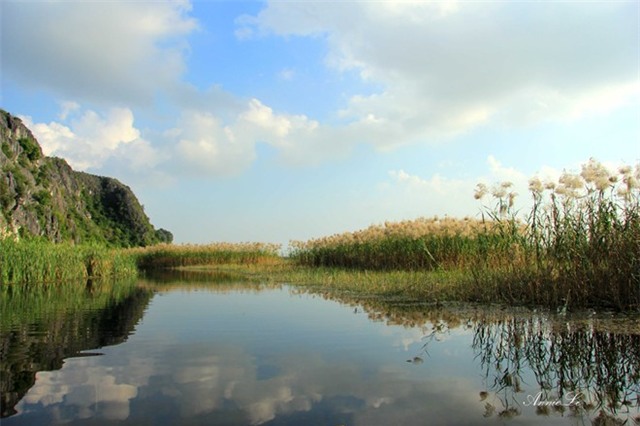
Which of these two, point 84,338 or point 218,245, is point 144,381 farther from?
point 218,245

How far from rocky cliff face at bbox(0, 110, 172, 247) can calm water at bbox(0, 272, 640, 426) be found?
115ft

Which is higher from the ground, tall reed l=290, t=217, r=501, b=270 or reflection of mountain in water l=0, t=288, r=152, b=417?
tall reed l=290, t=217, r=501, b=270

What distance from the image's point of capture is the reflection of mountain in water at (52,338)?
405cm

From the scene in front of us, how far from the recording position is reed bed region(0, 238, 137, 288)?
1587 centimetres

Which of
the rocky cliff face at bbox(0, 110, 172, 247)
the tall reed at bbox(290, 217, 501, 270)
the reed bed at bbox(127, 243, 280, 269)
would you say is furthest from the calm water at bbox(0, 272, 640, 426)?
the rocky cliff face at bbox(0, 110, 172, 247)

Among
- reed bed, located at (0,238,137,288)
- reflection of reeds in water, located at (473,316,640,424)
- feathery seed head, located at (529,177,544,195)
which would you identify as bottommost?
reflection of reeds in water, located at (473,316,640,424)

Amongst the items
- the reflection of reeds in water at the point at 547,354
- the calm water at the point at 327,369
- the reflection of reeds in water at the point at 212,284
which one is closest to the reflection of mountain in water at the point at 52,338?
the calm water at the point at 327,369

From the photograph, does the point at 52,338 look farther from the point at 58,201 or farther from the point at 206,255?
the point at 58,201

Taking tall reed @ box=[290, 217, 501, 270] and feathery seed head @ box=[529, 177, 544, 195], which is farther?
tall reed @ box=[290, 217, 501, 270]

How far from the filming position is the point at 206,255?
33031mm

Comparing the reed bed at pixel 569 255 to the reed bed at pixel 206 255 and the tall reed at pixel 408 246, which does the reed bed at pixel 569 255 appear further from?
the reed bed at pixel 206 255

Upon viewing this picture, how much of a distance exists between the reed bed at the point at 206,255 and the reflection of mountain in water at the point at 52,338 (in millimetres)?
20792

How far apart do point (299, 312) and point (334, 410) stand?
4884 mm

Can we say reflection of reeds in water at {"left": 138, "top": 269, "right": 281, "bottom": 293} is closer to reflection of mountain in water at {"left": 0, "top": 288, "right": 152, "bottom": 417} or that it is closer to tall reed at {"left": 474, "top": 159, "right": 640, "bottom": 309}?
reflection of mountain in water at {"left": 0, "top": 288, "right": 152, "bottom": 417}
